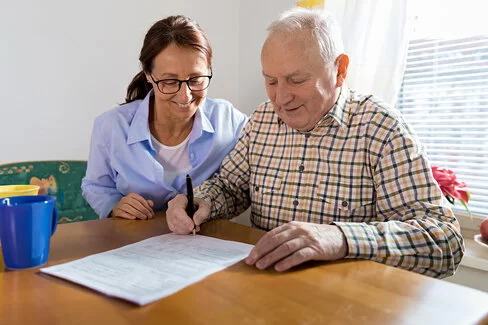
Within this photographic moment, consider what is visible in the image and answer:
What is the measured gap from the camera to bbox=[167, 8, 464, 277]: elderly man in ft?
A: 3.10

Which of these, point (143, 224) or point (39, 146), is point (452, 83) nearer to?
point (143, 224)

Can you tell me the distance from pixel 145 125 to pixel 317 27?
0.72 metres

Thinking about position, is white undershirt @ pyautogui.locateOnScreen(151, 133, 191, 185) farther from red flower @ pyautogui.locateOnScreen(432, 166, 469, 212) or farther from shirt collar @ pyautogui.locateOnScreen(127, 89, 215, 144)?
red flower @ pyautogui.locateOnScreen(432, 166, 469, 212)

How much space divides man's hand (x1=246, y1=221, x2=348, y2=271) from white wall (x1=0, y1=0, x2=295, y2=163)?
1.70 metres

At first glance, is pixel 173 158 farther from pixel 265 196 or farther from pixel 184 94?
pixel 265 196

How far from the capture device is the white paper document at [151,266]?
2.29 feet

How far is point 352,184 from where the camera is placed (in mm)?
1188

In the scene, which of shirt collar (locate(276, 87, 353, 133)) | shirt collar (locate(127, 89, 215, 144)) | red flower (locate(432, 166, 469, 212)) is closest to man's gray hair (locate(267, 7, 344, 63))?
shirt collar (locate(276, 87, 353, 133))

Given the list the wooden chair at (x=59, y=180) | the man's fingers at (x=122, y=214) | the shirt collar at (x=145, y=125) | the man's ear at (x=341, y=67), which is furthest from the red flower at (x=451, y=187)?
the wooden chair at (x=59, y=180)

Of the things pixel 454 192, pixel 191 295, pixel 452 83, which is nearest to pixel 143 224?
pixel 191 295

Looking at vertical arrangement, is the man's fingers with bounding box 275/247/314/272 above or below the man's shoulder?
below

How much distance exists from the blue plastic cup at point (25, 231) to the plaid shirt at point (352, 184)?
53 centimetres

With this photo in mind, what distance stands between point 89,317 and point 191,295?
0.16m

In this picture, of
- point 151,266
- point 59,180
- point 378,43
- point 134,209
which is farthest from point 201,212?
point 378,43
